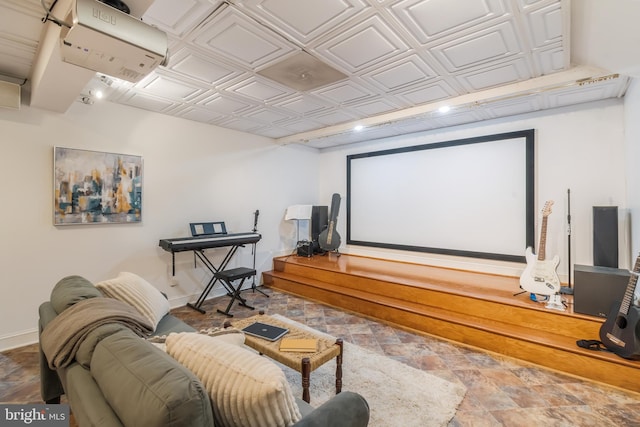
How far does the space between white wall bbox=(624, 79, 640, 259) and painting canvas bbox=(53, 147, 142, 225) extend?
5.43m

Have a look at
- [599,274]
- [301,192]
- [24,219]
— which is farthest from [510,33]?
[24,219]

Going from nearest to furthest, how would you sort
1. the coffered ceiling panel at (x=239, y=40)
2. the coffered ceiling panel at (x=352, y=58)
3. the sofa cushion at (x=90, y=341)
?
the sofa cushion at (x=90, y=341) < the coffered ceiling panel at (x=352, y=58) < the coffered ceiling panel at (x=239, y=40)

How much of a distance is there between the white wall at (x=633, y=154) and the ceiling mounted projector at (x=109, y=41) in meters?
4.10

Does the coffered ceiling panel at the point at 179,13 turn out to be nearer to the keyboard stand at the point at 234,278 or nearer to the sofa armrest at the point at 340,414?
the sofa armrest at the point at 340,414

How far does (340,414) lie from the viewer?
110 cm

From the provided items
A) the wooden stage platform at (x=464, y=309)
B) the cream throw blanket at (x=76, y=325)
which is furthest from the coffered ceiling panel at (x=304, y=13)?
the wooden stage platform at (x=464, y=309)

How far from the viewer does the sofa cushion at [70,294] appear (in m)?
1.64

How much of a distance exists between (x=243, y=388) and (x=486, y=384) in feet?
7.59

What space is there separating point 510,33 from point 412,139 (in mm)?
2870

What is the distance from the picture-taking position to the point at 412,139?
4992 mm

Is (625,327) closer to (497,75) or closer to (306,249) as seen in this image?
(497,75)

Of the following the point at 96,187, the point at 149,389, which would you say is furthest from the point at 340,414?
the point at 96,187

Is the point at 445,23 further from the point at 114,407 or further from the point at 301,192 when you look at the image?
the point at 301,192

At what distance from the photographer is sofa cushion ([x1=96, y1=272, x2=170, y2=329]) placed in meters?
2.19
